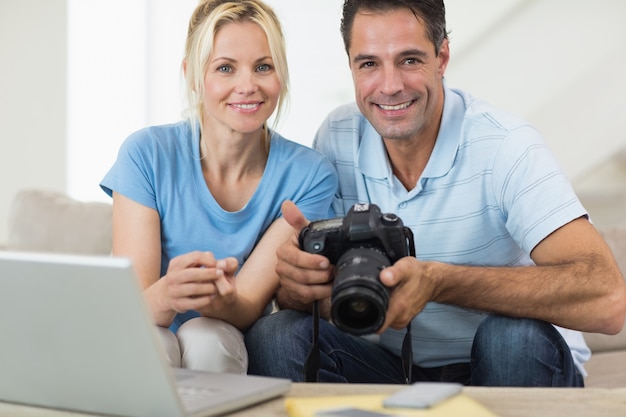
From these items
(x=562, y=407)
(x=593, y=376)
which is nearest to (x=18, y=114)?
(x=593, y=376)

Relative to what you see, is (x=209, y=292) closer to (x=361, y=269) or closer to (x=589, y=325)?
(x=361, y=269)

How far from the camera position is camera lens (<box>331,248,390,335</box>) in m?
0.98

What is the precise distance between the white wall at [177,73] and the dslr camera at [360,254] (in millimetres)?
1576

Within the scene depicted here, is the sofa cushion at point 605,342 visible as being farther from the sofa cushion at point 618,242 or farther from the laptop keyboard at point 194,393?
the laptop keyboard at point 194,393

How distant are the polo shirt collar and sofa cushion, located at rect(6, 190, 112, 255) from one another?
87 cm

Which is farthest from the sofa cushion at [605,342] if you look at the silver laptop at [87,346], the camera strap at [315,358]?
the silver laptop at [87,346]

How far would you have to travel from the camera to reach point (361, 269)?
3.32ft

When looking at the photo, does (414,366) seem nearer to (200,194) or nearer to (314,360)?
(314,360)

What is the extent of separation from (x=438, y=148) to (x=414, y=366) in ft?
1.30

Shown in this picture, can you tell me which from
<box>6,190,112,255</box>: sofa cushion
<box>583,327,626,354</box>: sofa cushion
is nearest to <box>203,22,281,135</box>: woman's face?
<box>6,190,112,255</box>: sofa cushion

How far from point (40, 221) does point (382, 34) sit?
1.13m

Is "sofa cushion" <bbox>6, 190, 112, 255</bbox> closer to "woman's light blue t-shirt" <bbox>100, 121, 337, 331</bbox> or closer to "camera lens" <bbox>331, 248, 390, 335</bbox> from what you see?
"woman's light blue t-shirt" <bbox>100, 121, 337, 331</bbox>

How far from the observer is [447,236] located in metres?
1.53

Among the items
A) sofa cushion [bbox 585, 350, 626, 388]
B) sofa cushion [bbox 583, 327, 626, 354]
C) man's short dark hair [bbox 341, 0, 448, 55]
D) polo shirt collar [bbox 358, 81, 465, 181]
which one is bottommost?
sofa cushion [bbox 585, 350, 626, 388]
